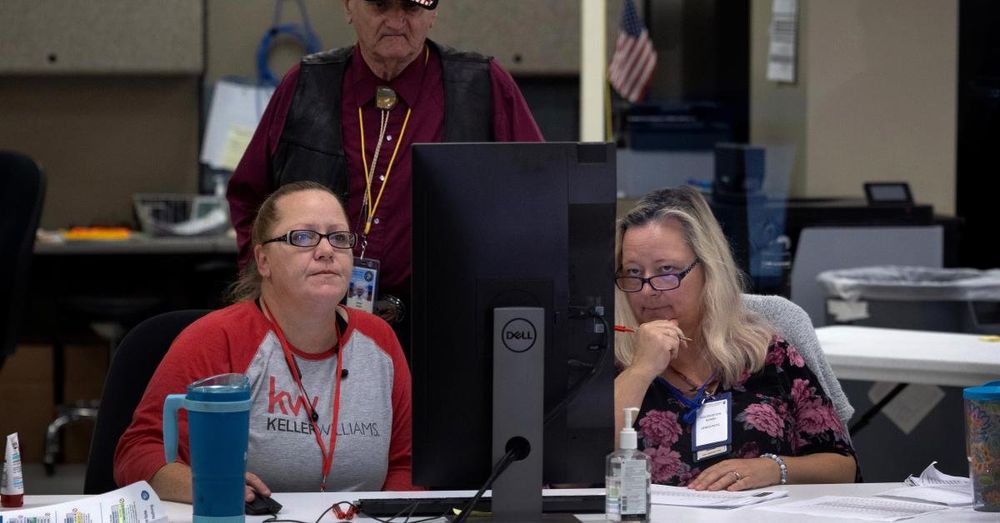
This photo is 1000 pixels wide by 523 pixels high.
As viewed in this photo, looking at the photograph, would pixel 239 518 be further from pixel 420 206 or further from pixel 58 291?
pixel 58 291

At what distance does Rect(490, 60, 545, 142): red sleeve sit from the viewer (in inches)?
109

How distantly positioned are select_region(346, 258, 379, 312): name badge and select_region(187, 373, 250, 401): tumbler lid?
3.15ft

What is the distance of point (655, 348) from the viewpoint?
2195mm

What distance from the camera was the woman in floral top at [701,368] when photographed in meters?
2.23

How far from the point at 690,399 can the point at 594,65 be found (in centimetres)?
229

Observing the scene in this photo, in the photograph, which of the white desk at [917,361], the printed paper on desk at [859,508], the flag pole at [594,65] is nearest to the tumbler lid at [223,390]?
the printed paper on desk at [859,508]

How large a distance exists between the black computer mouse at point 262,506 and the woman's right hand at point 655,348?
67 centimetres

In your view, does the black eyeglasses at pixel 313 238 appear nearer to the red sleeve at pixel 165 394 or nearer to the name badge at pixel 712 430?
the red sleeve at pixel 165 394

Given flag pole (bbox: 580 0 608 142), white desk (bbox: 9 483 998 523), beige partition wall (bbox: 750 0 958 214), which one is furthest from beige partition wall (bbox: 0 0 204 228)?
white desk (bbox: 9 483 998 523)

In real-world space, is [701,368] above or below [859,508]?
above

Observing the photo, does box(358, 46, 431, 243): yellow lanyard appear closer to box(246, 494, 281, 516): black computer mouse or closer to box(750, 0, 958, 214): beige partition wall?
box(246, 494, 281, 516): black computer mouse

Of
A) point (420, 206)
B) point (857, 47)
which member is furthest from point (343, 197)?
point (857, 47)

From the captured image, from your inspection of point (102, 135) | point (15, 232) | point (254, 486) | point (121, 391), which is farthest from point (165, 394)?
point (102, 135)

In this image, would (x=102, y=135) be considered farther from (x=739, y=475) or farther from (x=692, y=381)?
(x=739, y=475)
